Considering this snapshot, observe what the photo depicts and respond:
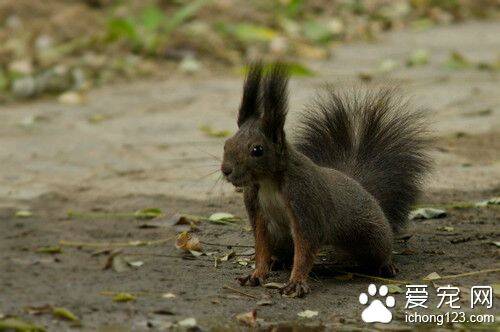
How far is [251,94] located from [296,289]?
74 centimetres

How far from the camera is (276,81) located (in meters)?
3.60

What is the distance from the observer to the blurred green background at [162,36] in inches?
333

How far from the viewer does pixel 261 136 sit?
3641mm

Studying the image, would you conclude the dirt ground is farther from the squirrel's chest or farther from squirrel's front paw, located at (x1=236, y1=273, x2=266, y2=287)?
the squirrel's chest

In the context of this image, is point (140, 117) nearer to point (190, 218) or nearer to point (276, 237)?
point (190, 218)

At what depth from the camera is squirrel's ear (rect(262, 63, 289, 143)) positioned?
359cm

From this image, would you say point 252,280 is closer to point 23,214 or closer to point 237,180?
point 237,180

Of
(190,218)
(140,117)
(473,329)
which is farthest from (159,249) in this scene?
(140,117)

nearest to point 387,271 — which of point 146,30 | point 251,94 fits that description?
point 251,94

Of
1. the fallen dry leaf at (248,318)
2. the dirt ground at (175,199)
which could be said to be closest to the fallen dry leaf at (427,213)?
the dirt ground at (175,199)

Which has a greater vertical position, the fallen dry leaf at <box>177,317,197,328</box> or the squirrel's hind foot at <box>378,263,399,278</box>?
the fallen dry leaf at <box>177,317,197,328</box>

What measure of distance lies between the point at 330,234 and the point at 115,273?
2.77ft

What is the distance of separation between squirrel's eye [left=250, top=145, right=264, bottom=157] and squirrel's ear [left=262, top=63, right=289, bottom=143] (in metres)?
0.06

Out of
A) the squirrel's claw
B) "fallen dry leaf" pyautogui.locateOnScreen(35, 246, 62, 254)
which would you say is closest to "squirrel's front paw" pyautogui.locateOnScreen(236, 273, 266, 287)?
the squirrel's claw
